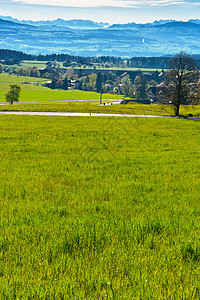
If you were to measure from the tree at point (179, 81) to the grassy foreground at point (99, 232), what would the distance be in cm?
4520

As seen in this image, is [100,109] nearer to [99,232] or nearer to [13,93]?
[99,232]

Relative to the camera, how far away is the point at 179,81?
54812 mm

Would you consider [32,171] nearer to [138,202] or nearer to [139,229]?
[138,202]

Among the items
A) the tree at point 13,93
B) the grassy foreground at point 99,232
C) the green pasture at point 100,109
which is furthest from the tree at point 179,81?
the tree at point 13,93

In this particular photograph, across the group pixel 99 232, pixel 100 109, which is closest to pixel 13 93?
pixel 100 109

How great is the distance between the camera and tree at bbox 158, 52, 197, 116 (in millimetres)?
53719

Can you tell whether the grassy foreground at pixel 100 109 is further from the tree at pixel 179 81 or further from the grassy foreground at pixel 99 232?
the grassy foreground at pixel 99 232

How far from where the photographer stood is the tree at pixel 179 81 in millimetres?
53719

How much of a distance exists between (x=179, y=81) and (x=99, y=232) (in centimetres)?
5383

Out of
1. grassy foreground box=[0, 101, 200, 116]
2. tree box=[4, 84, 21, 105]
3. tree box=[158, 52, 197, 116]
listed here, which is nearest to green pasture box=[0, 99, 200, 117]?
grassy foreground box=[0, 101, 200, 116]

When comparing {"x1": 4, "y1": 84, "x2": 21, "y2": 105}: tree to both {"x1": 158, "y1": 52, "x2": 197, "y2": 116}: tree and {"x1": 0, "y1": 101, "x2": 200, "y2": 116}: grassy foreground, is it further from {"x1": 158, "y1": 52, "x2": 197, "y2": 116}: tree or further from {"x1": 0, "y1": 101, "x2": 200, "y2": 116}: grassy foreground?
{"x1": 158, "y1": 52, "x2": 197, "y2": 116}: tree

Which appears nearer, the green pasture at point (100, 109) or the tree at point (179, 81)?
the tree at point (179, 81)

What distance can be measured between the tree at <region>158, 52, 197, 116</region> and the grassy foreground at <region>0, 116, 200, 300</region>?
4520 centimetres

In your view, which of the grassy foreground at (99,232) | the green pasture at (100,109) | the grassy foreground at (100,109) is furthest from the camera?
the grassy foreground at (100,109)
